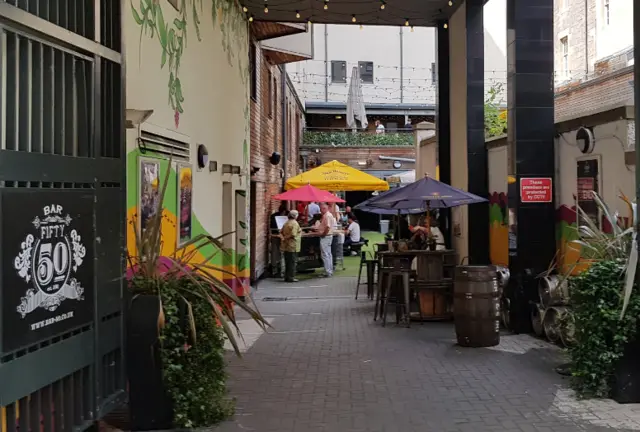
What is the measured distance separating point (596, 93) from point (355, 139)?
17951mm

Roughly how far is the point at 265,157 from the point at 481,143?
703 centimetres

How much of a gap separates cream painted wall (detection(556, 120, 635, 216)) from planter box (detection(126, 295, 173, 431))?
5.34 m

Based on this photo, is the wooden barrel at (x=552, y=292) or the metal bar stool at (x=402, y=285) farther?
the metal bar stool at (x=402, y=285)

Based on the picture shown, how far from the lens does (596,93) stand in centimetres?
1639

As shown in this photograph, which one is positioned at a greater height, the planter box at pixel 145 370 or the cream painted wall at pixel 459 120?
the cream painted wall at pixel 459 120

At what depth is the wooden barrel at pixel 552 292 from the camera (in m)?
8.09

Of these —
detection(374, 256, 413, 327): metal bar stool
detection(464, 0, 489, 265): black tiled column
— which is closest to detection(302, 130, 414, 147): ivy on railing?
detection(464, 0, 489, 265): black tiled column

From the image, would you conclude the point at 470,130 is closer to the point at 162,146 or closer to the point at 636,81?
the point at 636,81

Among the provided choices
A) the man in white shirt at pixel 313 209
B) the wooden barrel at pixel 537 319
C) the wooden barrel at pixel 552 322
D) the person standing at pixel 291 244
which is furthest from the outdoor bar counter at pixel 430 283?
the man in white shirt at pixel 313 209

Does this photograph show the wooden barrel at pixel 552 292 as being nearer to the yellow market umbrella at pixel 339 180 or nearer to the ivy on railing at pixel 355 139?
the yellow market umbrella at pixel 339 180

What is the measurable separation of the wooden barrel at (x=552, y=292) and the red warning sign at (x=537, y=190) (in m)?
1.10

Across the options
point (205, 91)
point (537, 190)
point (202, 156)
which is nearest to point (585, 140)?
point (537, 190)

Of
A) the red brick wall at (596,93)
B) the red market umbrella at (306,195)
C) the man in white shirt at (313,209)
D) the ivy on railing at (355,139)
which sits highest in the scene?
the ivy on railing at (355,139)

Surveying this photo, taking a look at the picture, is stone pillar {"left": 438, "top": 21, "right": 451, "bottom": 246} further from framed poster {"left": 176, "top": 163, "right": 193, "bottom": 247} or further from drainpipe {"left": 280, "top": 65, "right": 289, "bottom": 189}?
drainpipe {"left": 280, "top": 65, "right": 289, "bottom": 189}
